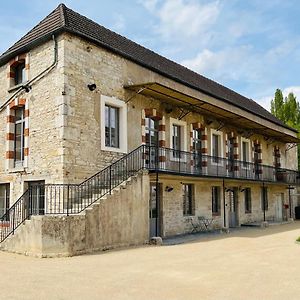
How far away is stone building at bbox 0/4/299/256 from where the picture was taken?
11.1 m

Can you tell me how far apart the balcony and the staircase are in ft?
3.49

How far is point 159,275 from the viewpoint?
7.43 metres

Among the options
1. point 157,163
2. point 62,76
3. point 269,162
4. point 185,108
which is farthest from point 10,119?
point 269,162

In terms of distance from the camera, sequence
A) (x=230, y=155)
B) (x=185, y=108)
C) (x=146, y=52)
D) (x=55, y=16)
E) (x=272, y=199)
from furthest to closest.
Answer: (x=272, y=199) → (x=230, y=155) → (x=146, y=52) → (x=185, y=108) → (x=55, y=16)

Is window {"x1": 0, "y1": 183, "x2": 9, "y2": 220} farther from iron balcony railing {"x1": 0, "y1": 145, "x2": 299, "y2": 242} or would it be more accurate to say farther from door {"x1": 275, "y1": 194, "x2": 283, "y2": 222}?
door {"x1": 275, "y1": 194, "x2": 283, "y2": 222}

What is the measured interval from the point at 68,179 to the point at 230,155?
1130 centimetres

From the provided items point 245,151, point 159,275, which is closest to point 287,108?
point 245,151

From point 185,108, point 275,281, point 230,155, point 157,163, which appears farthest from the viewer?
point 230,155

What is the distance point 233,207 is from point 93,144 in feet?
33.3

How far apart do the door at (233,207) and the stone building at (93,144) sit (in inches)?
68.7

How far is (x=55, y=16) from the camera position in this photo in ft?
45.3

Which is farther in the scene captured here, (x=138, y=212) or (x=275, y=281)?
(x=138, y=212)

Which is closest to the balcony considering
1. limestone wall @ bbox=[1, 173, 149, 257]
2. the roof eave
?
limestone wall @ bbox=[1, 173, 149, 257]

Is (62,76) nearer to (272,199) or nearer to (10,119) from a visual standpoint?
(10,119)
